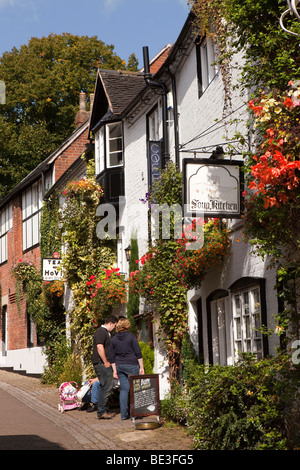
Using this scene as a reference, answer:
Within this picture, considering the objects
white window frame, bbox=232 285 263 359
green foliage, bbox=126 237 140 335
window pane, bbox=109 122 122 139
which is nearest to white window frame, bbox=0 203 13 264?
window pane, bbox=109 122 122 139

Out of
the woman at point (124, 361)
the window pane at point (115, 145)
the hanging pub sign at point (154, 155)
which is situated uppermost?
the window pane at point (115, 145)

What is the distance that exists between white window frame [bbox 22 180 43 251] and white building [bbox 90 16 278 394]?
6844 mm

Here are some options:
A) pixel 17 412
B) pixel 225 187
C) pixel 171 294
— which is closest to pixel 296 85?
pixel 225 187

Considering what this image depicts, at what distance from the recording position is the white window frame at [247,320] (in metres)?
10.4

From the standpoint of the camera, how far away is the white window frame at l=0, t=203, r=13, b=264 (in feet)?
103

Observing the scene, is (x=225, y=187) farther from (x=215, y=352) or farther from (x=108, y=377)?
(x=108, y=377)

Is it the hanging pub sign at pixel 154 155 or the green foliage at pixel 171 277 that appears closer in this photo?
the green foliage at pixel 171 277

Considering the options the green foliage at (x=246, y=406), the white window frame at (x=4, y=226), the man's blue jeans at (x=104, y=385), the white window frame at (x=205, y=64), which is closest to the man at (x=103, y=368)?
the man's blue jeans at (x=104, y=385)

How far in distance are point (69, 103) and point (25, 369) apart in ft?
49.2

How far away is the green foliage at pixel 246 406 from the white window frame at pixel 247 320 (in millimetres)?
1503

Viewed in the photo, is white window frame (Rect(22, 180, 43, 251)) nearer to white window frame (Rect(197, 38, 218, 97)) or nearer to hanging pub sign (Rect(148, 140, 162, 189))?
hanging pub sign (Rect(148, 140, 162, 189))

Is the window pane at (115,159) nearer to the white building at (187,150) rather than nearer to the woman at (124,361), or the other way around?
the white building at (187,150)

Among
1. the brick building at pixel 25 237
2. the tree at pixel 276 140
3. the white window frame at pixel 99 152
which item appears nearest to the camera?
the tree at pixel 276 140

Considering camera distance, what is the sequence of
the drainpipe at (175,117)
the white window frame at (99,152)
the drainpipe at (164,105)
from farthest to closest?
1. the white window frame at (99,152)
2. the drainpipe at (164,105)
3. the drainpipe at (175,117)
